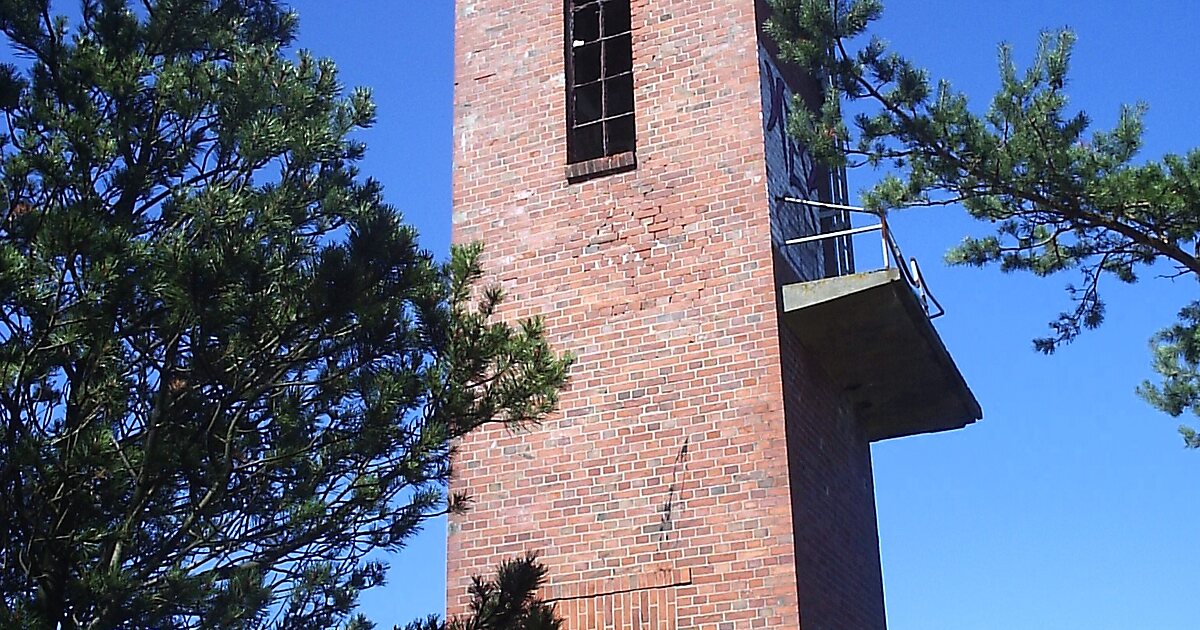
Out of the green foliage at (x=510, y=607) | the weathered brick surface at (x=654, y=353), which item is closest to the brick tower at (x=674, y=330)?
the weathered brick surface at (x=654, y=353)

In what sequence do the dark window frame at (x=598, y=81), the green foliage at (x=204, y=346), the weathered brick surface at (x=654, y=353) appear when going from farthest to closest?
the dark window frame at (x=598, y=81)
the weathered brick surface at (x=654, y=353)
the green foliage at (x=204, y=346)

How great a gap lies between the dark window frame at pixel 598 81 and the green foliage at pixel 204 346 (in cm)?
419

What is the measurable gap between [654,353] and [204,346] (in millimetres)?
4550

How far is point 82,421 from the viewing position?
22.1 ft

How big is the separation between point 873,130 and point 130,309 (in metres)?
5.28

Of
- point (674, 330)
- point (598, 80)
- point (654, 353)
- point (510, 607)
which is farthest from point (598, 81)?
point (510, 607)

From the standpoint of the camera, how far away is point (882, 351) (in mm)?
11266

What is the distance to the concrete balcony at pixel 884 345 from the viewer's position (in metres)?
10.4

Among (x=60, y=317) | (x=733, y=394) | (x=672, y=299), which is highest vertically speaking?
(x=672, y=299)

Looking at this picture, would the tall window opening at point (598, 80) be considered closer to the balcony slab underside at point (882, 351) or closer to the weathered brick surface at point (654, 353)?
the weathered brick surface at point (654, 353)

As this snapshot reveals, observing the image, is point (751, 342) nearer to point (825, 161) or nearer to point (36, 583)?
point (825, 161)

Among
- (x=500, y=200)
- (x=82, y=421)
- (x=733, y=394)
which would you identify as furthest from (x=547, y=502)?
(x=82, y=421)

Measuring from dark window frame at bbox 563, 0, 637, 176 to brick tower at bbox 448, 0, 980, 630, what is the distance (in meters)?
0.02

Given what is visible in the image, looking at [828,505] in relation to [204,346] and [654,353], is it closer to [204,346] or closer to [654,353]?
[654,353]
